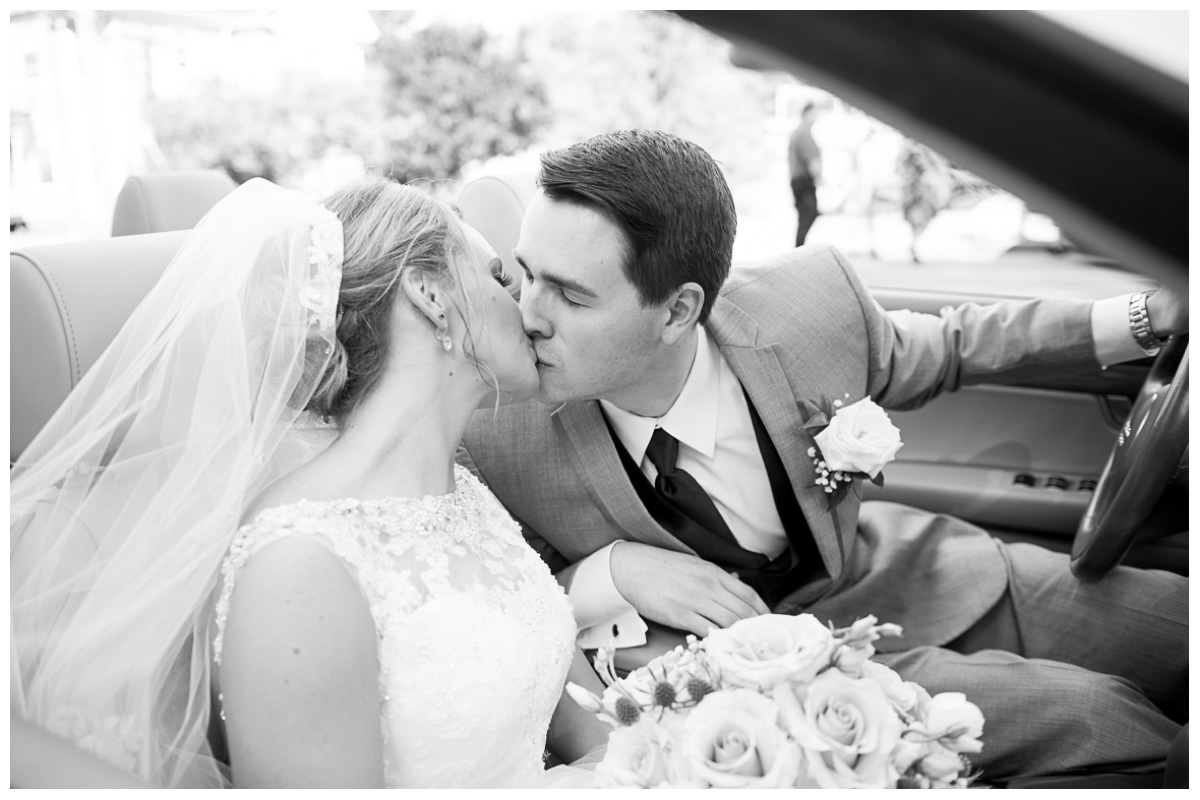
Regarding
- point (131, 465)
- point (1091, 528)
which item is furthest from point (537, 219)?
point (1091, 528)

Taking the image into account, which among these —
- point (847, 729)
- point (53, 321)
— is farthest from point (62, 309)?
point (847, 729)

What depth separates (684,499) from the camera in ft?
6.18

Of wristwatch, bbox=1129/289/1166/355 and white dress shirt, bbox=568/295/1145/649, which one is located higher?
wristwatch, bbox=1129/289/1166/355

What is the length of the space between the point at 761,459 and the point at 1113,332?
2.45 ft

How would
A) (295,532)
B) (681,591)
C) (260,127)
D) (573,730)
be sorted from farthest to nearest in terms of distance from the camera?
(260,127)
(681,591)
(573,730)
(295,532)

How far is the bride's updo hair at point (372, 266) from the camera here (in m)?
1.41

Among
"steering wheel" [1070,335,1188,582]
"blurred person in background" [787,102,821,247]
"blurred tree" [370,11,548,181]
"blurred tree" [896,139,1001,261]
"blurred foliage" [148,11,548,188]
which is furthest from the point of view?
"blurred tree" [370,11,548,181]

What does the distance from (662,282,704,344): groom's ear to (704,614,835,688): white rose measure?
2.68 ft

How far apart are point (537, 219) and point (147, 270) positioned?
0.61 metres

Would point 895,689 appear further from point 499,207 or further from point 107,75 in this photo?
point 107,75

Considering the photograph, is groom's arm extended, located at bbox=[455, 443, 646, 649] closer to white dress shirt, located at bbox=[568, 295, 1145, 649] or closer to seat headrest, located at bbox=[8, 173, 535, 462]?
white dress shirt, located at bbox=[568, 295, 1145, 649]

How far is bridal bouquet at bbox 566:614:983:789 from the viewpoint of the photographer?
0.97m

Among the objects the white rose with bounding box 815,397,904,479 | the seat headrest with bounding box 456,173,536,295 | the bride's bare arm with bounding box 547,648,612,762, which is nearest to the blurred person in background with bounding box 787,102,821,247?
the seat headrest with bounding box 456,173,536,295

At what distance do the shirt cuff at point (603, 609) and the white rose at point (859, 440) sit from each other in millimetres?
427
